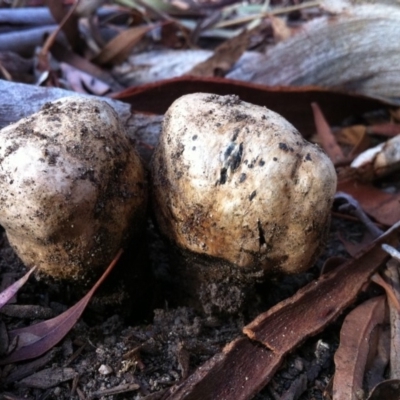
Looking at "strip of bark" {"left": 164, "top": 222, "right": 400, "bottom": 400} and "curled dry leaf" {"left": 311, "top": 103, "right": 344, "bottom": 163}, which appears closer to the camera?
"strip of bark" {"left": 164, "top": 222, "right": 400, "bottom": 400}

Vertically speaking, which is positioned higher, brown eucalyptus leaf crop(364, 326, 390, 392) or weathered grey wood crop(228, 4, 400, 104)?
weathered grey wood crop(228, 4, 400, 104)

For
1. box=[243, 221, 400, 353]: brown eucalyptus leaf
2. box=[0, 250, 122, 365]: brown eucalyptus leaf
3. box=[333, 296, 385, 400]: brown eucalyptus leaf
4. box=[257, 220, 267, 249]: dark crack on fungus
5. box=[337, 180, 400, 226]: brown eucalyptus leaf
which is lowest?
box=[337, 180, 400, 226]: brown eucalyptus leaf

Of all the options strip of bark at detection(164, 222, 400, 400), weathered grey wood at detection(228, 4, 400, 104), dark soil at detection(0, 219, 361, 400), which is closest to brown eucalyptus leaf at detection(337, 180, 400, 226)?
strip of bark at detection(164, 222, 400, 400)

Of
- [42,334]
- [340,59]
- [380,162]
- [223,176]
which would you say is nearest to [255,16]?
[340,59]

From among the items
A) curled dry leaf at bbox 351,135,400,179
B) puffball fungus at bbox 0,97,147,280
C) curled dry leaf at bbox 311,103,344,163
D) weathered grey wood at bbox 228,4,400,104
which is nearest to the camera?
puffball fungus at bbox 0,97,147,280

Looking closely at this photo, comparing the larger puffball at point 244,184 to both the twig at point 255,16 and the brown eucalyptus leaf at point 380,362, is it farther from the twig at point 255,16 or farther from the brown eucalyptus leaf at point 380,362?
the twig at point 255,16

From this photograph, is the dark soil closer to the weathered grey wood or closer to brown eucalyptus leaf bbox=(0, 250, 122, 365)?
brown eucalyptus leaf bbox=(0, 250, 122, 365)
